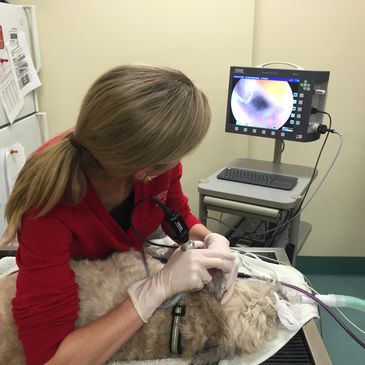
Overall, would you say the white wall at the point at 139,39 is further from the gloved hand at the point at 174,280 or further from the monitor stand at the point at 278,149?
the gloved hand at the point at 174,280

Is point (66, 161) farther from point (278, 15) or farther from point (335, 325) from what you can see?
point (335, 325)

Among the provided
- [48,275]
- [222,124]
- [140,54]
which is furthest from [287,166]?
[48,275]

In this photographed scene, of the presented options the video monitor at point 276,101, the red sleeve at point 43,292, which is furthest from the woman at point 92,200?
the video monitor at point 276,101

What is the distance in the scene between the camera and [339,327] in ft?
5.95

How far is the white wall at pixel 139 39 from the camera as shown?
184 cm

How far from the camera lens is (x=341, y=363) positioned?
63.6 inches

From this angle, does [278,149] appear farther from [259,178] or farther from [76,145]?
[76,145]

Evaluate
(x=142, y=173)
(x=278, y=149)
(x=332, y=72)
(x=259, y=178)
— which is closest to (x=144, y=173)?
(x=142, y=173)

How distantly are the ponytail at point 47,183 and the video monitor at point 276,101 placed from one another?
107cm

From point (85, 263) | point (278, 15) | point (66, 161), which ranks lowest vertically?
point (85, 263)

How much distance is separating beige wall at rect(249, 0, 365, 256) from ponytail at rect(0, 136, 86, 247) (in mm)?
1459

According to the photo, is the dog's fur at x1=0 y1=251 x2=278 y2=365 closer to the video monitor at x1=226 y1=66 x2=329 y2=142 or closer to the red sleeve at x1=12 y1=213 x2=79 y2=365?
the red sleeve at x1=12 y1=213 x2=79 y2=365

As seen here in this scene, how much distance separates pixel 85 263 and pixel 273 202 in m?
0.82

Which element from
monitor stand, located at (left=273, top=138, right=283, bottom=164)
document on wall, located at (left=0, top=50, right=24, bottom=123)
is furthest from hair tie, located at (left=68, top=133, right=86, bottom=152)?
monitor stand, located at (left=273, top=138, right=283, bottom=164)
